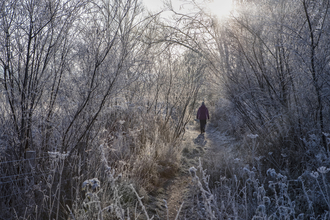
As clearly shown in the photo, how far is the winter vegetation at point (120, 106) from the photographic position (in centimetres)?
284

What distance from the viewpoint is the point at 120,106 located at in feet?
12.7

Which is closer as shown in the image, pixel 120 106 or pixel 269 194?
pixel 269 194

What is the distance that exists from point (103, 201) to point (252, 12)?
4.00 metres

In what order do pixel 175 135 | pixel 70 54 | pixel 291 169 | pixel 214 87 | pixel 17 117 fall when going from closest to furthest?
pixel 17 117 → pixel 70 54 → pixel 291 169 → pixel 214 87 → pixel 175 135

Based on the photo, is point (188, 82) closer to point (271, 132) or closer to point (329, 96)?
point (271, 132)

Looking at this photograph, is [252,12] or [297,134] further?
[252,12]

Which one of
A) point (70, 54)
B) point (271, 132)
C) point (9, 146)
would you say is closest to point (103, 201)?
point (9, 146)

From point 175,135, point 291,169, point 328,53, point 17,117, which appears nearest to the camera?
point 17,117

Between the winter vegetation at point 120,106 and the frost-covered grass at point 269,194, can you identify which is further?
the winter vegetation at point 120,106

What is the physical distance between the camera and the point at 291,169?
396cm

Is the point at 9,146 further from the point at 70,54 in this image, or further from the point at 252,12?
the point at 252,12

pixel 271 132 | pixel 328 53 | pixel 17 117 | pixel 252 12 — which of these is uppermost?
pixel 252 12

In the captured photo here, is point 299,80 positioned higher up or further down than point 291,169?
higher up

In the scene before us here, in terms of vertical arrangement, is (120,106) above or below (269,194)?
above
